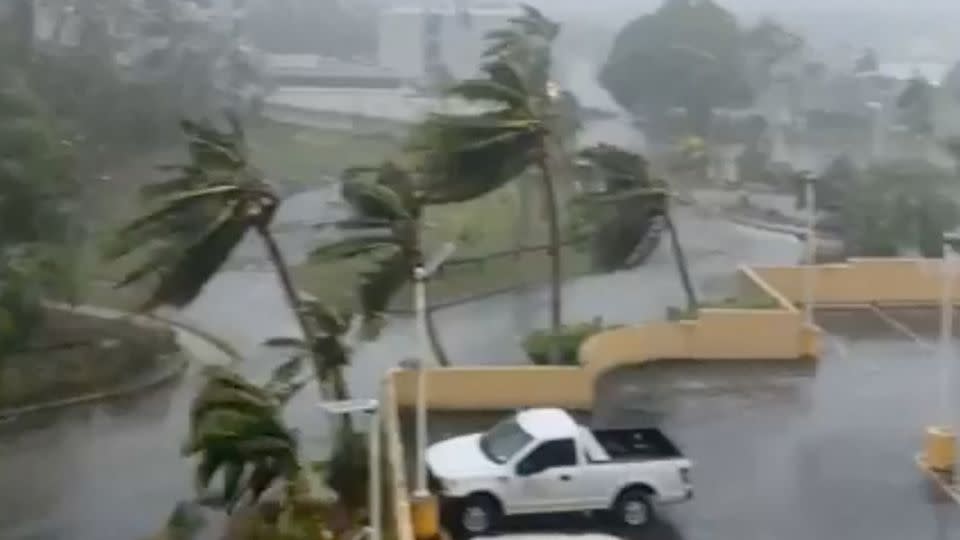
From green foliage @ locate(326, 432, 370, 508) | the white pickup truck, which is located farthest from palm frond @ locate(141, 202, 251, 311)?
the white pickup truck

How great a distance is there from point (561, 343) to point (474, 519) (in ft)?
20.0

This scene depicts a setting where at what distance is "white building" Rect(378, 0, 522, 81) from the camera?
41125 millimetres

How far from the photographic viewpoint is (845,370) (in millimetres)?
Result: 18734

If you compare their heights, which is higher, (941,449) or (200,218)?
(200,218)

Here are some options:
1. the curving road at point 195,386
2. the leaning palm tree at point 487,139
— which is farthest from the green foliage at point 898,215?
the leaning palm tree at point 487,139

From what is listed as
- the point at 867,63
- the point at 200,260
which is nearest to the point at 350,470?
the point at 200,260

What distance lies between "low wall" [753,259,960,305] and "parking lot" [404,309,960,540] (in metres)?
0.83

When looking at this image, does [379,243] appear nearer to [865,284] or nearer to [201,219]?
[201,219]

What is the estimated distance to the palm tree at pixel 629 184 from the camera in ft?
68.2

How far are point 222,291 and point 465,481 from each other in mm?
16148

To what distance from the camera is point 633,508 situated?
12820 mm

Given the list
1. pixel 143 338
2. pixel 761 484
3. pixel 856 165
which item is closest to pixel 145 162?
pixel 143 338

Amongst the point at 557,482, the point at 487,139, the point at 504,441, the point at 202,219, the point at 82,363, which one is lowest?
the point at 82,363

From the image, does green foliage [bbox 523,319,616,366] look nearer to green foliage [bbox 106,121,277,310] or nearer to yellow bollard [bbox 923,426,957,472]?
green foliage [bbox 106,121,277,310]
